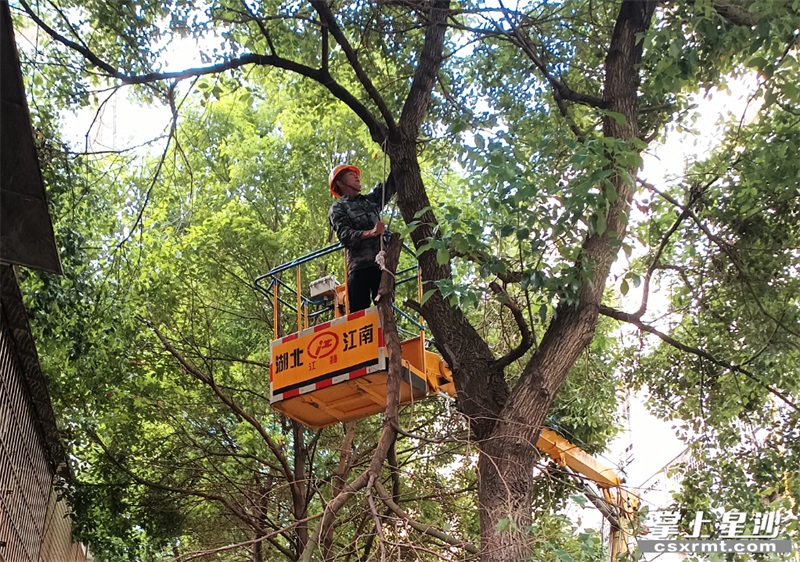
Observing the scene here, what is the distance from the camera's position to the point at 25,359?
852cm

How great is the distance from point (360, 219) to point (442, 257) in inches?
95.5

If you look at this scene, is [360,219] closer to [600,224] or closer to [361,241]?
[361,241]

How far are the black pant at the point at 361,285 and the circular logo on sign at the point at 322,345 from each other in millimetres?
508

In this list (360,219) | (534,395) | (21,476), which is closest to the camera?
(534,395)

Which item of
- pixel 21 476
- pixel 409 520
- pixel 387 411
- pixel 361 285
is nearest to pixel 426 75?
pixel 361 285

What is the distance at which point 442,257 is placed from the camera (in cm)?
517

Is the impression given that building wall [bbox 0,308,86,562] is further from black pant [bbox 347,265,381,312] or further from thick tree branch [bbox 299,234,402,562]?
thick tree branch [bbox 299,234,402,562]

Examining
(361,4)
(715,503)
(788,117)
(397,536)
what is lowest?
(397,536)

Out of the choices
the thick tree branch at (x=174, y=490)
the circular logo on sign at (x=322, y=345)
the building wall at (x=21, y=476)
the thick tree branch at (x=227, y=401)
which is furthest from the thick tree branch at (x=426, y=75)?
the thick tree branch at (x=174, y=490)

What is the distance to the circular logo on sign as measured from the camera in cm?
720

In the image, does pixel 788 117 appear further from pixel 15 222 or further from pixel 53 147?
pixel 53 147

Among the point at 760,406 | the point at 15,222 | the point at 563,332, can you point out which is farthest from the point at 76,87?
the point at 760,406

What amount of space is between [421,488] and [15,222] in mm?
7257

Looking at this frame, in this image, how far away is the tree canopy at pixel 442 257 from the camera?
18.2 feet
